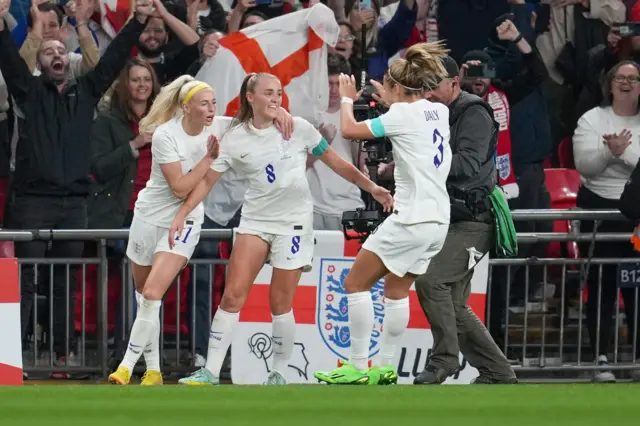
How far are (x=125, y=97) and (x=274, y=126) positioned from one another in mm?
2451

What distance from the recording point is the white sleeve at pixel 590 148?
1291 cm

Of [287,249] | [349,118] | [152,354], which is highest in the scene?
[349,118]

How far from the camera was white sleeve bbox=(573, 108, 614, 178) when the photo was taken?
1291cm

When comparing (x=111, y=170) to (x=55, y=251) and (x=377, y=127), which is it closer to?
(x=55, y=251)

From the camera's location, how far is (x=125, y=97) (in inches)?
508

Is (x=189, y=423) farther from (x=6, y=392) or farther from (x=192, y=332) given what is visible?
(x=192, y=332)

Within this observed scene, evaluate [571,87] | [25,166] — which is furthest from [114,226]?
[571,87]

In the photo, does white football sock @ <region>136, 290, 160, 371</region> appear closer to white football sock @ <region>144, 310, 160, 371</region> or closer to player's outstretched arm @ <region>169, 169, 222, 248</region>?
white football sock @ <region>144, 310, 160, 371</region>

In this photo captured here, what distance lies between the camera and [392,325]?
10.3 meters

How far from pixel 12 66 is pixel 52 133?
0.61m

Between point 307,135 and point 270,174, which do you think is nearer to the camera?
point 270,174

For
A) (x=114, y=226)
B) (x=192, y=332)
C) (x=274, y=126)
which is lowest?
(x=192, y=332)

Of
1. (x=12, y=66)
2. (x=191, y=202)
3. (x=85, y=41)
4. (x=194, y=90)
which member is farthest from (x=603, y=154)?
(x=12, y=66)

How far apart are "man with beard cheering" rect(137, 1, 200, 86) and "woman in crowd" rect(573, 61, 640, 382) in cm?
337
